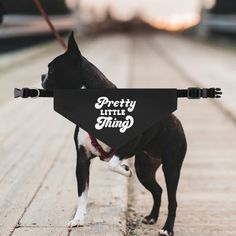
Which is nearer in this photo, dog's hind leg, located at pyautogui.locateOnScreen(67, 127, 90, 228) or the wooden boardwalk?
dog's hind leg, located at pyautogui.locateOnScreen(67, 127, 90, 228)

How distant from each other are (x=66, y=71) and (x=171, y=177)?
3.07 ft

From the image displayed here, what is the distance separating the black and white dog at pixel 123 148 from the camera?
4.25 meters

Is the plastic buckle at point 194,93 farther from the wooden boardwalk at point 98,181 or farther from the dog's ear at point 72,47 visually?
the wooden boardwalk at point 98,181

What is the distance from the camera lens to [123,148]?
A: 4336 millimetres

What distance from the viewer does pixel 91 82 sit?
Result: 14.2 ft

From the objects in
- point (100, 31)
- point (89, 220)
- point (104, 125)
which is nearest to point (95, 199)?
point (89, 220)

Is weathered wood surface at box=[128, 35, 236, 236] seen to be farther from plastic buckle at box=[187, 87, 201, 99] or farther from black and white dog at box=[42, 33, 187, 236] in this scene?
plastic buckle at box=[187, 87, 201, 99]

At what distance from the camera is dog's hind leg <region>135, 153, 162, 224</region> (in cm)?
479

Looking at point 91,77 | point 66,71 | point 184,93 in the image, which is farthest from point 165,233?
point 66,71

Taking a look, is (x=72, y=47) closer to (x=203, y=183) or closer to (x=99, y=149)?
(x=99, y=149)

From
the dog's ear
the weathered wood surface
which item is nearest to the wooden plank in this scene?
the weathered wood surface

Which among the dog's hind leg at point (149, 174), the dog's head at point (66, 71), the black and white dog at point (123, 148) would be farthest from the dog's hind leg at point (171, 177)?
the dog's head at point (66, 71)

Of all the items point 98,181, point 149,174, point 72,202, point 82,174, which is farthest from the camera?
point 98,181

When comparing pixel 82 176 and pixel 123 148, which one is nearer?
pixel 123 148
